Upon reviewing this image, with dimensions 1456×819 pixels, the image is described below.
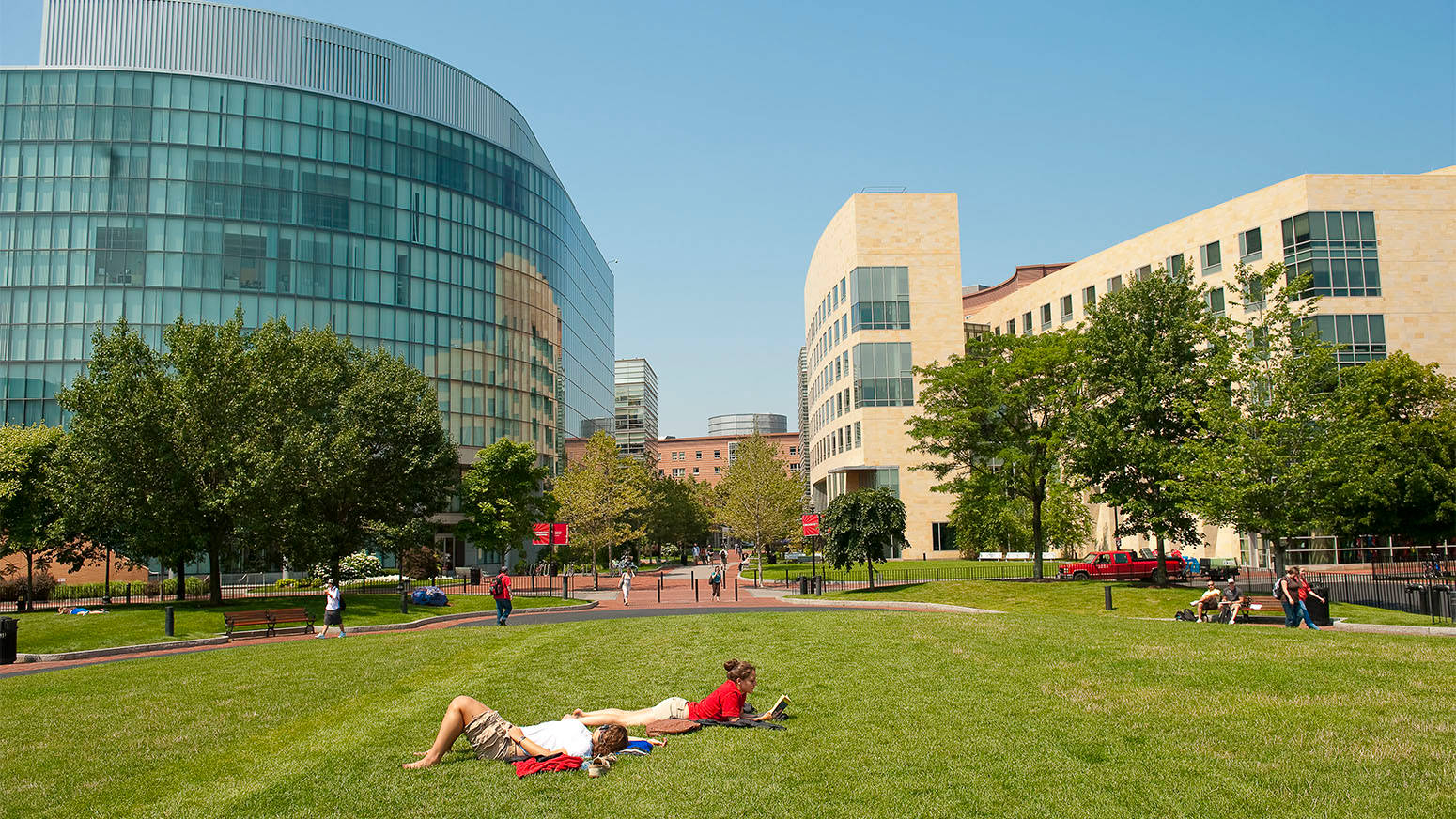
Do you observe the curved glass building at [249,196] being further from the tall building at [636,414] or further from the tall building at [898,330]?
the tall building at [636,414]

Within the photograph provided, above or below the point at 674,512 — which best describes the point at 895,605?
below

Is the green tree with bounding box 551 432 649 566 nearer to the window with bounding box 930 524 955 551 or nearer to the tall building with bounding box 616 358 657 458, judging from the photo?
the window with bounding box 930 524 955 551

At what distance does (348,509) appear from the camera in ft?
145

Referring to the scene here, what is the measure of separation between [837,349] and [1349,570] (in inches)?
1819

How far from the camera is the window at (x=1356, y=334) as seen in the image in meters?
55.2

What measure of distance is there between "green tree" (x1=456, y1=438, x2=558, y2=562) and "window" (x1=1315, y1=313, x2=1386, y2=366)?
49339 mm

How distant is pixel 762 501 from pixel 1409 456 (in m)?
34.7

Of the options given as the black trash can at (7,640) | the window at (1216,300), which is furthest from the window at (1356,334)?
the black trash can at (7,640)

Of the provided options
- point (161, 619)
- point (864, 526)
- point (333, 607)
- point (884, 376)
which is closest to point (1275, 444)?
point (864, 526)

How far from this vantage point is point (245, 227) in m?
70.8

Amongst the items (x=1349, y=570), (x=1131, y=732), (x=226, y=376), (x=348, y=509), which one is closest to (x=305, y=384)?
(x=226, y=376)

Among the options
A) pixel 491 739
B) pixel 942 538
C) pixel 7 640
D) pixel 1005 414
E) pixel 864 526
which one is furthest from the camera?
pixel 942 538

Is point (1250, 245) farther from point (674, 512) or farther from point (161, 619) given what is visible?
point (161, 619)

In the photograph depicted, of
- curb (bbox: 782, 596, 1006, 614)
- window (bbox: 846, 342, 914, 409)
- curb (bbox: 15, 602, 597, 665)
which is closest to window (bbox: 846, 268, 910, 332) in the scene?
window (bbox: 846, 342, 914, 409)
